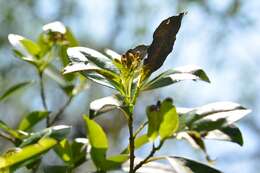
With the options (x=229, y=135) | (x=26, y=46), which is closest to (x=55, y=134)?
(x=229, y=135)

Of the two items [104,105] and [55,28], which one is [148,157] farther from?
[55,28]

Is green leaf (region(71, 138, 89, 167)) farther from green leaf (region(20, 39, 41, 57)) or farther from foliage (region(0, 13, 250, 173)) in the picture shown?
green leaf (region(20, 39, 41, 57))

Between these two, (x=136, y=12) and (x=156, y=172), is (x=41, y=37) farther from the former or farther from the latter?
(x=136, y=12)

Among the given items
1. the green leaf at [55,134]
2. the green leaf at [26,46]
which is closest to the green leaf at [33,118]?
the green leaf at [26,46]

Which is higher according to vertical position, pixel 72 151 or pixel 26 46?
pixel 26 46

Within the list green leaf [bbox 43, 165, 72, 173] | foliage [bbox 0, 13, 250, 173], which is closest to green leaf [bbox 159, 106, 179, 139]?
foliage [bbox 0, 13, 250, 173]

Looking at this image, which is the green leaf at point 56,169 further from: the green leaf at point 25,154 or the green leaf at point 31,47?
the green leaf at point 31,47

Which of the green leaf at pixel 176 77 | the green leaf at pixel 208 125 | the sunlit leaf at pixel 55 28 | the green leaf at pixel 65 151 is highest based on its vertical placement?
the sunlit leaf at pixel 55 28
